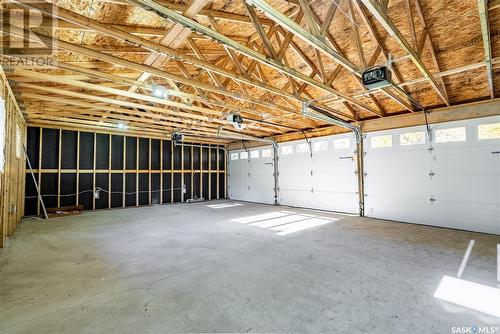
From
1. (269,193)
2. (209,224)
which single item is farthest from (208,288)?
(269,193)

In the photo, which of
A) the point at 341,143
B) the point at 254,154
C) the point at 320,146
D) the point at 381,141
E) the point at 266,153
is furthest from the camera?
the point at 254,154

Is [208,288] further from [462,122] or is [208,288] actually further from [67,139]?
[67,139]

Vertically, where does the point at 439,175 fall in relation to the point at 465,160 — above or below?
below

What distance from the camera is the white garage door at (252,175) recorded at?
9.45 meters

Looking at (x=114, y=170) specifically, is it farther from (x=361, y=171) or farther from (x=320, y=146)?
(x=361, y=171)

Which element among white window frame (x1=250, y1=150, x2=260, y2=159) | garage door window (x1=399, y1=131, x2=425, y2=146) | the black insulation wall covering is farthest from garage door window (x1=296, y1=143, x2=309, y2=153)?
the black insulation wall covering

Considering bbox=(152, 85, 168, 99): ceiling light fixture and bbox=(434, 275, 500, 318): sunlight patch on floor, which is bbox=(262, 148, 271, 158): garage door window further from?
bbox=(434, 275, 500, 318): sunlight patch on floor

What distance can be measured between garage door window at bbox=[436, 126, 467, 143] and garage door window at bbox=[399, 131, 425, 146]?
309mm

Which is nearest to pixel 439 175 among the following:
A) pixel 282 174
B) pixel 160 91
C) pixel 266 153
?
pixel 282 174

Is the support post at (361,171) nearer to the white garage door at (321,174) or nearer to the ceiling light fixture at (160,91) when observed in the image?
the white garage door at (321,174)

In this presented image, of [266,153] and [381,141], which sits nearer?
[381,141]

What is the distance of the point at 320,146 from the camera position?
7.68 metres

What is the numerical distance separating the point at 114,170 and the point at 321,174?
736 cm

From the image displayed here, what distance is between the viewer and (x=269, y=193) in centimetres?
938
